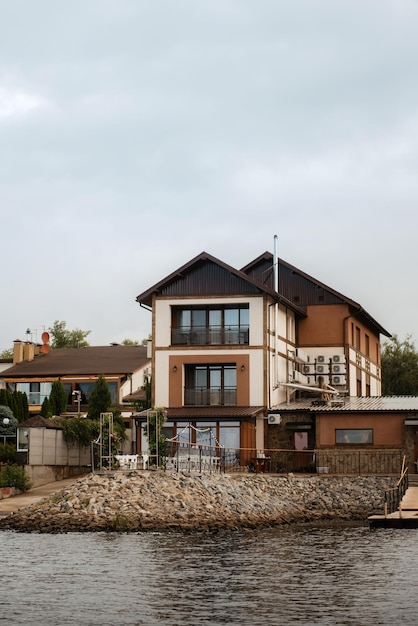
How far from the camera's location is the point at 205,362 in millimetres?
53781

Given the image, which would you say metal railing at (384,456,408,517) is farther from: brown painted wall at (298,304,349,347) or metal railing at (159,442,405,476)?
brown painted wall at (298,304,349,347)

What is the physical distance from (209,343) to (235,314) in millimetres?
2033

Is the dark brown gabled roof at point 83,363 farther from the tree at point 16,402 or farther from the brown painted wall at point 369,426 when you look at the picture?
the brown painted wall at point 369,426

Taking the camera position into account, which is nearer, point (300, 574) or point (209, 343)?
point (300, 574)

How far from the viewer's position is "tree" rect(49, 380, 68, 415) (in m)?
64.6

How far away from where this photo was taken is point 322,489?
46.2 metres

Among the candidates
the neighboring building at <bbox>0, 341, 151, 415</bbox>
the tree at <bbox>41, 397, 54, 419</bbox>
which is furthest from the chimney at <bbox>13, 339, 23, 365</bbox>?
the tree at <bbox>41, 397, 54, 419</bbox>

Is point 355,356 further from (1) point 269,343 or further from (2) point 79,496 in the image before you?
(2) point 79,496

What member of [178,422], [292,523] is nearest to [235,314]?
[178,422]

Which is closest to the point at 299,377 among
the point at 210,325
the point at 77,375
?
the point at 210,325

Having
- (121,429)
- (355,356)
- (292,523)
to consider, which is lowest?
(292,523)

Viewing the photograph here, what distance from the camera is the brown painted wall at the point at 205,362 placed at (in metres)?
53.5

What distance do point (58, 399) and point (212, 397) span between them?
14.7 metres

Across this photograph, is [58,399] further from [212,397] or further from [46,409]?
[212,397]
